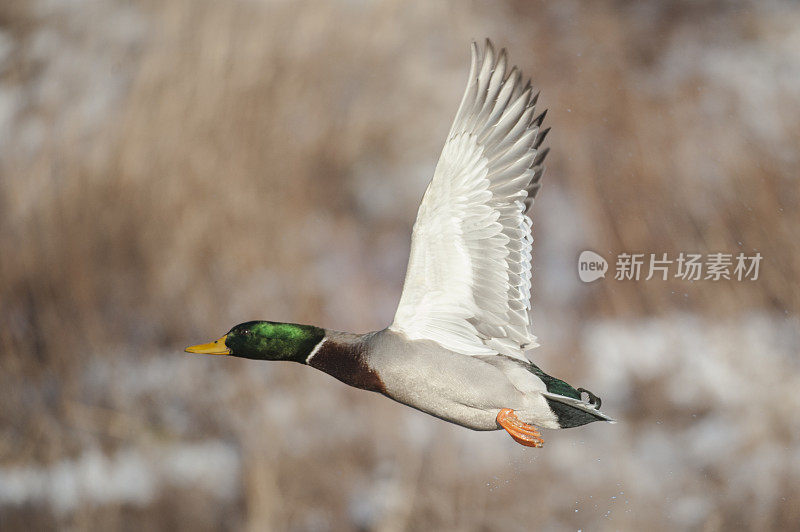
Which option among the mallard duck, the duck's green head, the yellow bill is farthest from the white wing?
the yellow bill

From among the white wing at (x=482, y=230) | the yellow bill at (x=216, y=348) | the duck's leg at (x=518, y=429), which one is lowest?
the duck's leg at (x=518, y=429)

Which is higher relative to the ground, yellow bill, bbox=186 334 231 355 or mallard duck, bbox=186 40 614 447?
mallard duck, bbox=186 40 614 447

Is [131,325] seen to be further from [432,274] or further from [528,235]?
[528,235]

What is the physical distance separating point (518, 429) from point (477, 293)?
0.63ft

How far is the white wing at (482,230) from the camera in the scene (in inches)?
40.2

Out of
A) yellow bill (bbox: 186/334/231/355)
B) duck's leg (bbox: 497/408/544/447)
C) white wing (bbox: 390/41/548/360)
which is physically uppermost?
white wing (bbox: 390/41/548/360)

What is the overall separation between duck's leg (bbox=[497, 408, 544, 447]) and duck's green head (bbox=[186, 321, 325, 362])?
0.29 m

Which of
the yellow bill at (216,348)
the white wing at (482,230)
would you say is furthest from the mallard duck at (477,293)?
the yellow bill at (216,348)

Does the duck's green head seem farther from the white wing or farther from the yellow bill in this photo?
the white wing

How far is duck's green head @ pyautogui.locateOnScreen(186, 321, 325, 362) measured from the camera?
1.08 meters

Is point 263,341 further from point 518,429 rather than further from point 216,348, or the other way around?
point 518,429

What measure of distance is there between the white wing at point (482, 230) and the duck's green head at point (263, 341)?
152mm

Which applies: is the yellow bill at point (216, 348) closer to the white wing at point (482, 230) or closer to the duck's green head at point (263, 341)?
the duck's green head at point (263, 341)

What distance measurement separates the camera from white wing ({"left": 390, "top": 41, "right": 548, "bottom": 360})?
102 cm
